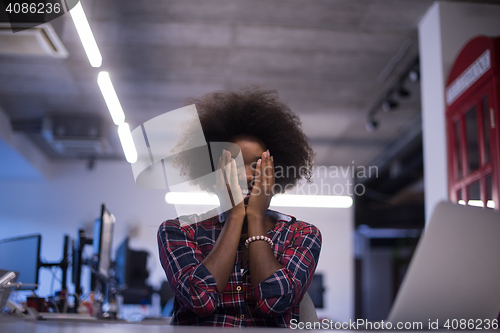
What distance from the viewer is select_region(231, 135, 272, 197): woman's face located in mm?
1290

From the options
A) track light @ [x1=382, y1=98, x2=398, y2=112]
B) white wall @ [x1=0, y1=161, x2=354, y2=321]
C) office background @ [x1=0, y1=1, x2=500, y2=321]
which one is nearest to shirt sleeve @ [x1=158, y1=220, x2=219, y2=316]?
office background @ [x1=0, y1=1, x2=500, y2=321]

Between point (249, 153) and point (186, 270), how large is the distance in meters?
0.40

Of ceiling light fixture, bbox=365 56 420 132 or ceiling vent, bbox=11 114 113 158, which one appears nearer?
ceiling light fixture, bbox=365 56 420 132

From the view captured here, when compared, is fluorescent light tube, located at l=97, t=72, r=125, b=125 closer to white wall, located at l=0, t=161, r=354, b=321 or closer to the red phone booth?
white wall, located at l=0, t=161, r=354, b=321

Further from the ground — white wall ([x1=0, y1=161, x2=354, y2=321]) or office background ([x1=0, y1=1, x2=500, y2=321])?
office background ([x1=0, y1=1, x2=500, y2=321])

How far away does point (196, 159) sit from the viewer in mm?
1663

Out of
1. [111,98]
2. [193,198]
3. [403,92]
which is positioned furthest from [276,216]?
[111,98]

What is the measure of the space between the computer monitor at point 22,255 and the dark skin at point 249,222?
1.71 metres

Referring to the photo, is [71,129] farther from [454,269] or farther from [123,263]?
[454,269]

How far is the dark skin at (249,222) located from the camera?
1098 mm

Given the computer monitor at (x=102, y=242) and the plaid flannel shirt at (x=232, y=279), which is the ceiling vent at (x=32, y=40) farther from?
the plaid flannel shirt at (x=232, y=279)

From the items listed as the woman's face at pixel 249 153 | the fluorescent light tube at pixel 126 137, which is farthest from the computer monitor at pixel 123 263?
the woman's face at pixel 249 153

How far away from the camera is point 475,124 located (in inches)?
104

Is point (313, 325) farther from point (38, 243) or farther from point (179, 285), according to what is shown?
point (38, 243)
